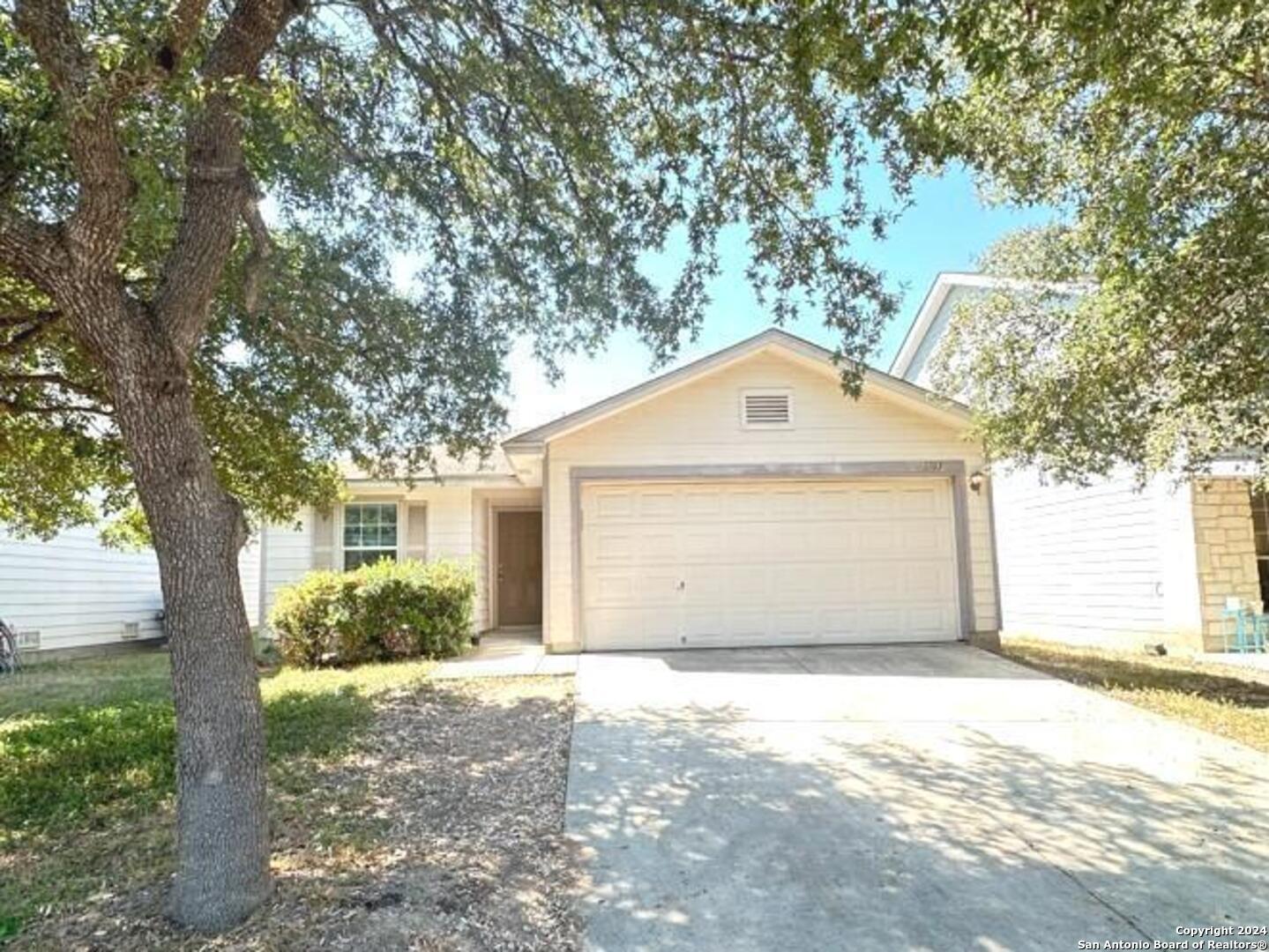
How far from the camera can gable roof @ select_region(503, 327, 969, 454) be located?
35.3 feet

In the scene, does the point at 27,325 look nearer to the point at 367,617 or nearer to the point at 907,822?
the point at 367,617

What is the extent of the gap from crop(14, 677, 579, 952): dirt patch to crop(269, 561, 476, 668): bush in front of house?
15.1 ft

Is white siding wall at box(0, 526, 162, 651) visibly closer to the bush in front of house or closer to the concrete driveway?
the bush in front of house

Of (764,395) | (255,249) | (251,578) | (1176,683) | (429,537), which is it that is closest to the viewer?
(255,249)

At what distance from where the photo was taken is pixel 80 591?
45.1ft

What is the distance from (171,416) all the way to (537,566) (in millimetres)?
12870

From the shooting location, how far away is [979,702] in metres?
7.48

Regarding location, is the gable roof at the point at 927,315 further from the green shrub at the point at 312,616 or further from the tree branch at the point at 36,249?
the tree branch at the point at 36,249

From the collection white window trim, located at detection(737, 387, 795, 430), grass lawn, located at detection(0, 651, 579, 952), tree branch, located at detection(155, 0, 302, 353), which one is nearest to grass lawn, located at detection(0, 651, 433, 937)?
grass lawn, located at detection(0, 651, 579, 952)

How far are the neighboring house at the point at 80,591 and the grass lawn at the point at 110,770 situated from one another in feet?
9.33

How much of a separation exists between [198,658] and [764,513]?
335 inches

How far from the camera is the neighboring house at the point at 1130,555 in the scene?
11312mm

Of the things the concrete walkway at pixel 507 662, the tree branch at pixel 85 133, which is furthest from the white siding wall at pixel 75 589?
the tree branch at pixel 85 133

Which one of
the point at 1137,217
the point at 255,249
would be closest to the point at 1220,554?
the point at 1137,217
